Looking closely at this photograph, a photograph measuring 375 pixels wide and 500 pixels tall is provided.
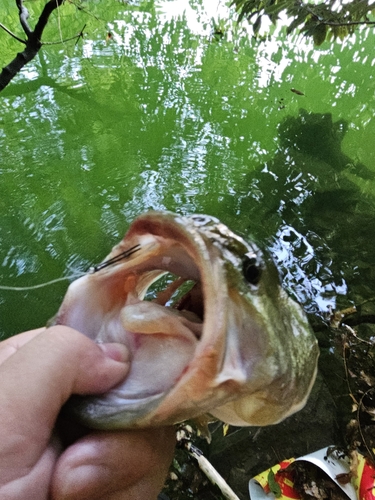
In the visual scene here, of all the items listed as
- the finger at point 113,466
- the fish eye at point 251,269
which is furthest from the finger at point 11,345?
the fish eye at point 251,269

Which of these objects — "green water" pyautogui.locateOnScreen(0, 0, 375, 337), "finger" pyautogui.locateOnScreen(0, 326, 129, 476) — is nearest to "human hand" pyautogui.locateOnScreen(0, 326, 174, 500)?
"finger" pyautogui.locateOnScreen(0, 326, 129, 476)

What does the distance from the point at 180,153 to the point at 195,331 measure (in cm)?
361

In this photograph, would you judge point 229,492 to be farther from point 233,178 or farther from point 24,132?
point 24,132

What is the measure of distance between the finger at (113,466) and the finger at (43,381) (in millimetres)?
73

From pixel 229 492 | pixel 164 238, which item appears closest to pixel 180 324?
pixel 164 238

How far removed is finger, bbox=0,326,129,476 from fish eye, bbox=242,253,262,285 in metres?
0.34

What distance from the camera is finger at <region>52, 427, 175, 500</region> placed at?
2.79 feet

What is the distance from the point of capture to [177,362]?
945 mm

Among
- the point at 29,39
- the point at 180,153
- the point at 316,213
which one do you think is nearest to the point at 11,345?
the point at 29,39

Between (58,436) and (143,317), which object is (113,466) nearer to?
(58,436)

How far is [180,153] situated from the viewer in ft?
14.5

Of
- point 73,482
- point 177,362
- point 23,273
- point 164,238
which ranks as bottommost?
point 23,273

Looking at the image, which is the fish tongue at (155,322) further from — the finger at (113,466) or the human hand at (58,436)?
the finger at (113,466)

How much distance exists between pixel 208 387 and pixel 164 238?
0.33 meters
